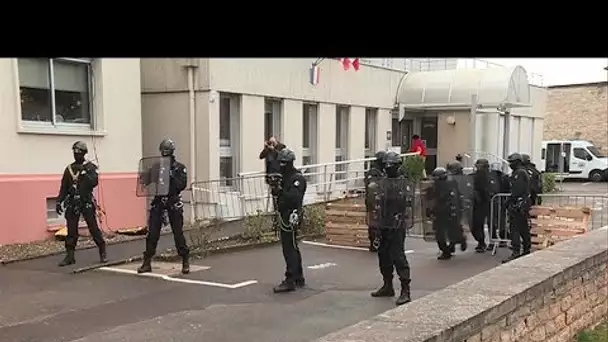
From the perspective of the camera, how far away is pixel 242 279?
30.2ft

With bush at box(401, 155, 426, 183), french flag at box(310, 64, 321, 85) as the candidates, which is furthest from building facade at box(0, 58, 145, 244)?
bush at box(401, 155, 426, 183)

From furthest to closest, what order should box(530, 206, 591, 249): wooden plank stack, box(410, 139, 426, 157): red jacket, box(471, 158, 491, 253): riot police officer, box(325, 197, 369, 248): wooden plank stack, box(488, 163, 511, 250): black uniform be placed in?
1. box(410, 139, 426, 157): red jacket
2. box(325, 197, 369, 248): wooden plank stack
3. box(488, 163, 511, 250): black uniform
4. box(471, 158, 491, 253): riot police officer
5. box(530, 206, 591, 249): wooden plank stack

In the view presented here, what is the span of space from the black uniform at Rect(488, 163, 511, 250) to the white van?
2242 cm

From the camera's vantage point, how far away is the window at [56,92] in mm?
11711

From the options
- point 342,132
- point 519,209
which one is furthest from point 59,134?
point 342,132

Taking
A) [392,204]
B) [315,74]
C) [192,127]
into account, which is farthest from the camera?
[315,74]

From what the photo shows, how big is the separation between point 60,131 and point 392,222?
22.5ft

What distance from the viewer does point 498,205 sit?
1171 centimetres

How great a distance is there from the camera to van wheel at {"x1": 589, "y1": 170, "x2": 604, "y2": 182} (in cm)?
3311

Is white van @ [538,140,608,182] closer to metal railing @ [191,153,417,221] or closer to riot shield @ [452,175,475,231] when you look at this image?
metal railing @ [191,153,417,221]

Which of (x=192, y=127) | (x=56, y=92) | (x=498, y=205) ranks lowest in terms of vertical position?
(x=498, y=205)

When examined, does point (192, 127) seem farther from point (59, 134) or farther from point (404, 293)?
point (404, 293)

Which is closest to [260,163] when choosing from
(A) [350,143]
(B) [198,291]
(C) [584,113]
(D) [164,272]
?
(A) [350,143]
